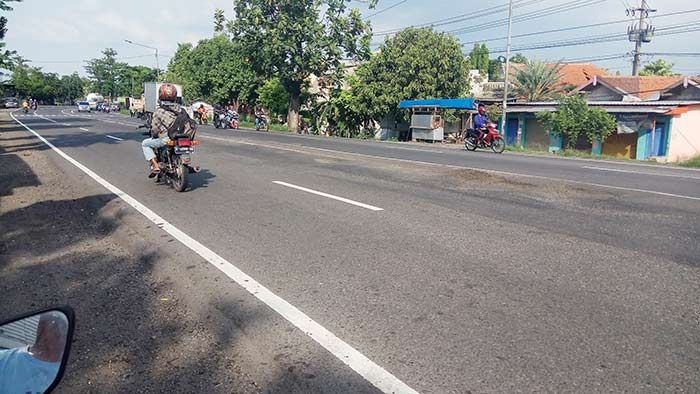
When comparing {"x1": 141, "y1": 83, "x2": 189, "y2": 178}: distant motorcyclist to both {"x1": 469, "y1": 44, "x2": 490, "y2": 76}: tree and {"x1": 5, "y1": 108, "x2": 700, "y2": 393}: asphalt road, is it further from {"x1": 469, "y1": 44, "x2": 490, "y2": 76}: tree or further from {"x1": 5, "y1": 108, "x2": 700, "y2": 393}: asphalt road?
{"x1": 469, "y1": 44, "x2": 490, "y2": 76}: tree

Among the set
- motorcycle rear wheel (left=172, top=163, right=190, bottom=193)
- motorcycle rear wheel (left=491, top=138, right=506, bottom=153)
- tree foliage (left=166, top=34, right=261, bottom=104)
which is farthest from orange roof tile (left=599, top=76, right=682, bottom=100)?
motorcycle rear wheel (left=172, top=163, right=190, bottom=193)

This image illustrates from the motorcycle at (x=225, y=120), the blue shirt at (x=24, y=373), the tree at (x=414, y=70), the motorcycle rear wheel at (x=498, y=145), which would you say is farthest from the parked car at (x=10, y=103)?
the blue shirt at (x=24, y=373)

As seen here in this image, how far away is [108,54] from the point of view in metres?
138

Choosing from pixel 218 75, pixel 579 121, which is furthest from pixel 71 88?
pixel 579 121

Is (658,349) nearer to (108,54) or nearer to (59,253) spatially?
(59,253)

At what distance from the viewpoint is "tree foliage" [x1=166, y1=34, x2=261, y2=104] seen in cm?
5194

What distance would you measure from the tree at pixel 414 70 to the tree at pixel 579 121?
24.5 feet

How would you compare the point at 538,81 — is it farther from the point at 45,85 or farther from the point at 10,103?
the point at 45,85

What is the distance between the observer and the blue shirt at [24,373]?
165cm

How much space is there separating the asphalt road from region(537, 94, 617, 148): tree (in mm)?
16522

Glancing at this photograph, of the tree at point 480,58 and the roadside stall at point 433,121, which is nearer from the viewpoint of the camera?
the roadside stall at point 433,121

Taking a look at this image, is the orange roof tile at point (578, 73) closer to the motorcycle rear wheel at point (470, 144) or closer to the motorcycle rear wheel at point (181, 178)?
the motorcycle rear wheel at point (470, 144)

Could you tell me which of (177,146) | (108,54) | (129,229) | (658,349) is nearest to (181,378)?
(658,349)

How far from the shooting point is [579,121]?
26.8 metres
